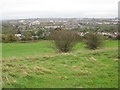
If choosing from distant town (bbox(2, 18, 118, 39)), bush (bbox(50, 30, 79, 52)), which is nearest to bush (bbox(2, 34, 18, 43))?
distant town (bbox(2, 18, 118, 39))

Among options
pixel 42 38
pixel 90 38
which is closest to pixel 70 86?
pixel 90 38

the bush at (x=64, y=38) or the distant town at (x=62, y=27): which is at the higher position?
the distant town at (x=62, y=27)

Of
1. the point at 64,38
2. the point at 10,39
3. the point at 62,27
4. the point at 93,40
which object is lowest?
the point at 10,39

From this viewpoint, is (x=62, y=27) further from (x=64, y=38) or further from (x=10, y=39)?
(x=64, y=38)

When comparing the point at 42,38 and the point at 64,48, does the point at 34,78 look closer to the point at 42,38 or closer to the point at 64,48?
the point at 64,48

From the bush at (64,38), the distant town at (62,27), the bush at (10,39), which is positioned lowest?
the bush at (10,39)

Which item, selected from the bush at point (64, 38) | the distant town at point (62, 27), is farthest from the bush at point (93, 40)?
the bush at point (64, 38)

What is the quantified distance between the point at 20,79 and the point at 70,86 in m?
1.74

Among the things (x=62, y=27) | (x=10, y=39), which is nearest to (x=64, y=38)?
(x=62, y=27)

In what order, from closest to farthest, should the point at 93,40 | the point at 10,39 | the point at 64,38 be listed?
the point at 64,38 < the point at 93,40 < the point at 10,39

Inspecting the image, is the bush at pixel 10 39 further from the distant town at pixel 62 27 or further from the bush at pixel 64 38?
the bush at pixel 64 38

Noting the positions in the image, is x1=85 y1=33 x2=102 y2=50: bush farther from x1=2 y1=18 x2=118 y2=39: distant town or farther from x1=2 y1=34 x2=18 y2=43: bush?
x1=2 y1=34 x2=18 y2=43: bush

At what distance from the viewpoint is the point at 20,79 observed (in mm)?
5348

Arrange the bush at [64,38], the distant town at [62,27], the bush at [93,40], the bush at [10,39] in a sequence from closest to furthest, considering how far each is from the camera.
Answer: the bush at [64,38] < the bush at [93,40] < the distant town at [62,27] < the bush at [10,39]
